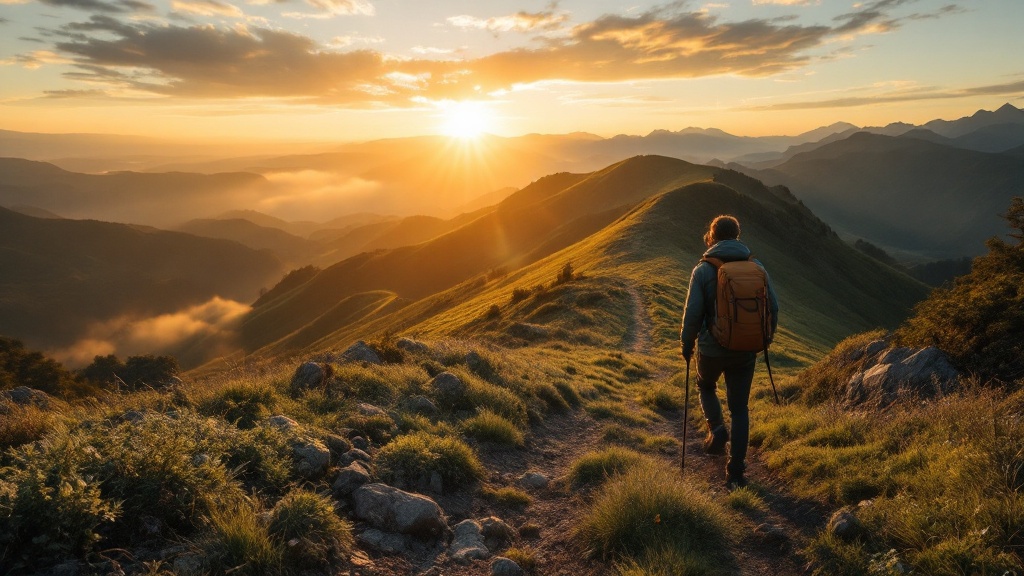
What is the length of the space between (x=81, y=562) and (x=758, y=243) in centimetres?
5898

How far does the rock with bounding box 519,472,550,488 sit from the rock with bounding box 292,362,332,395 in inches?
139

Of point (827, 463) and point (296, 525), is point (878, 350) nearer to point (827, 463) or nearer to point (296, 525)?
point (827, 463)

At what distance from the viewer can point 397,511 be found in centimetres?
544

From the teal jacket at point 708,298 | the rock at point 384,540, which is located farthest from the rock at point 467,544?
the teal jacket at point 708,298

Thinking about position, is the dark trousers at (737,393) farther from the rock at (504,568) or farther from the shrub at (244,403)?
the shrub at (244,403)

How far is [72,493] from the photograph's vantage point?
3857 millimetres

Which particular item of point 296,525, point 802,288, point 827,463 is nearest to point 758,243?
point 802,288

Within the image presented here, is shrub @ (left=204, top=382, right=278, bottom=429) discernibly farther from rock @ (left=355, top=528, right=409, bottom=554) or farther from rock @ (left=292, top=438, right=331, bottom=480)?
rock @ (left=355, top=528, right=409, bottom=554)

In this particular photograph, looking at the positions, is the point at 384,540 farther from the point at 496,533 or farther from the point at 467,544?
the point at 496,533

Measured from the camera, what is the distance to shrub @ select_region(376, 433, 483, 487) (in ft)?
20.9

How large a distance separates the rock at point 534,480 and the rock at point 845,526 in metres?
3.55

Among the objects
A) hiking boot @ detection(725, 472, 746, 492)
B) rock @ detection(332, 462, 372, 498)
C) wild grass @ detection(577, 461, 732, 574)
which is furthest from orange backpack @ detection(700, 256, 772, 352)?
rock @ detection(332, 462, 372, 498)

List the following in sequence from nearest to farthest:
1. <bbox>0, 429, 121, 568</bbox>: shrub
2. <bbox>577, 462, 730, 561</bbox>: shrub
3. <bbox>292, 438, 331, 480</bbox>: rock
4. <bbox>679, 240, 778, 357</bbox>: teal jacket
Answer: <bbox>0, 429, 121, 568</bbox>: shrub → <bbox>577, 462, 730, 561</bbox>: shrub → <bbox>292, 438, 331, 480</bbox>: rock → <bbox>679, 240, 778, 357</bbox>: teal jacket

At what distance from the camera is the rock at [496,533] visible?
561cm
